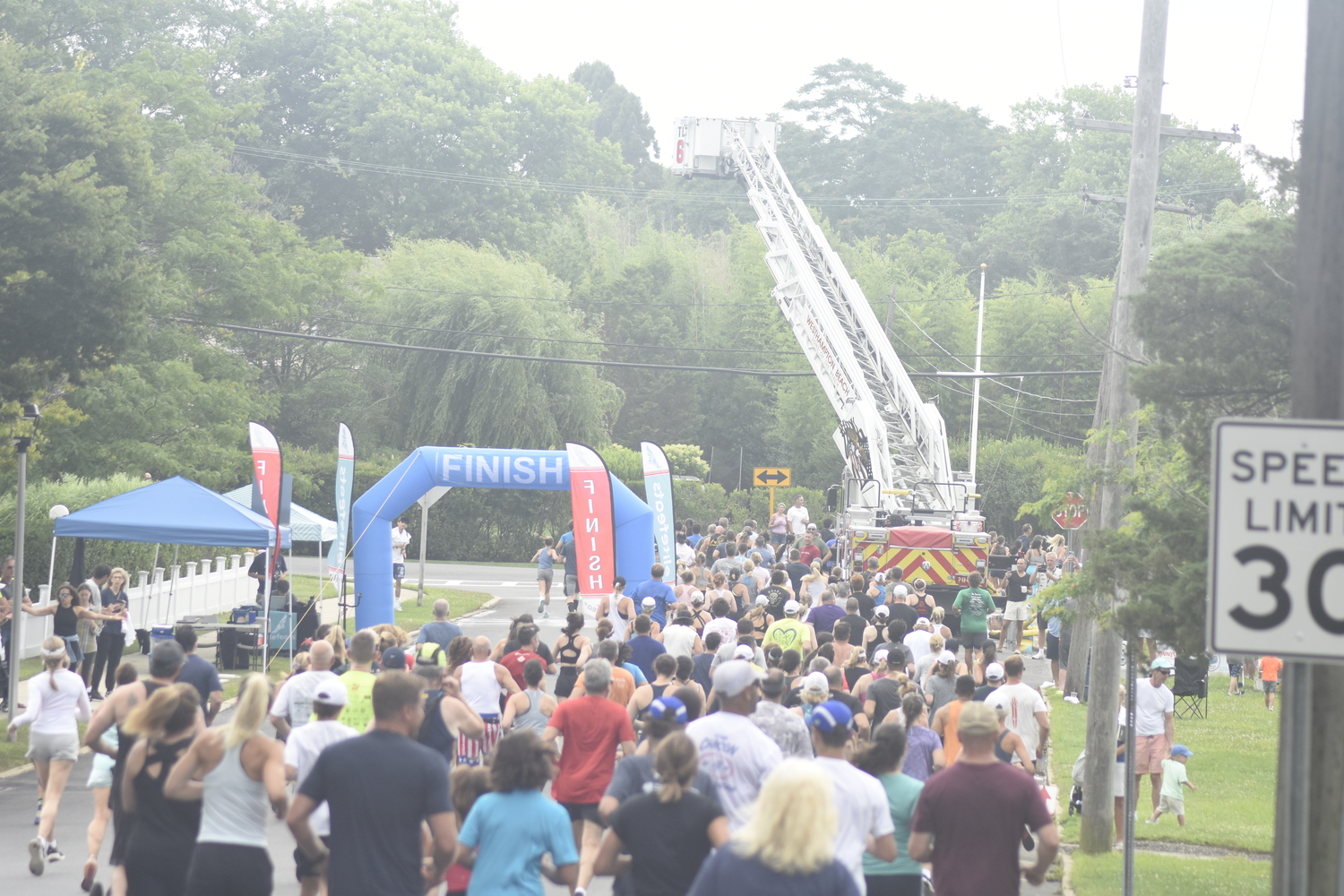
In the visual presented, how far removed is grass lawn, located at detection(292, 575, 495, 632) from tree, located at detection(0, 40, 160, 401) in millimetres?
9080

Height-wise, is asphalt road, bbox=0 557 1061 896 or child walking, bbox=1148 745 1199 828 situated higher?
child walking, bbox=1148 745 1199 828

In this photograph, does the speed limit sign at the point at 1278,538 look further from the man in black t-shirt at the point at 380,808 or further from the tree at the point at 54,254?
the tree at the point at 54,254

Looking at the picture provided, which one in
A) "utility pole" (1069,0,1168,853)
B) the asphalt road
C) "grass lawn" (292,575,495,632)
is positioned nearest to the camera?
the asphalt road

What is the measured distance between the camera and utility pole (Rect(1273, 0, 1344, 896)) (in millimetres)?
5297

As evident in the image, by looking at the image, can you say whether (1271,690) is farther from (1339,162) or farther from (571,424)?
(571,424)

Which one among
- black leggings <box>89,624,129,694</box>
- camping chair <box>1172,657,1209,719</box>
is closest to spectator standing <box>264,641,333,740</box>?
black leggings <box>89,624,129,694</box>

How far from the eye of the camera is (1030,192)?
7112 centimetres

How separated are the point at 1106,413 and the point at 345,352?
3711 centimetres

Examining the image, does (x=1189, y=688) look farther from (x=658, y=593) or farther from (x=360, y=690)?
(x=360, y=690)

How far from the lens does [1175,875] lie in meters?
11.1

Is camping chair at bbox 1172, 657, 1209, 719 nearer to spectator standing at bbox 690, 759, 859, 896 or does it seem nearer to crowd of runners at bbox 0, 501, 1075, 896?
crowd of runners at bbox 0, 501, 1075, 896

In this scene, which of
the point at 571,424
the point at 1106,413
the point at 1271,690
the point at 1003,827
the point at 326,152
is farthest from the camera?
the point at 326,152

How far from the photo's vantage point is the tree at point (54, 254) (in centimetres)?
1548

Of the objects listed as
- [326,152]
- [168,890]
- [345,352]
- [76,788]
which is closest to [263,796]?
[168,890]
